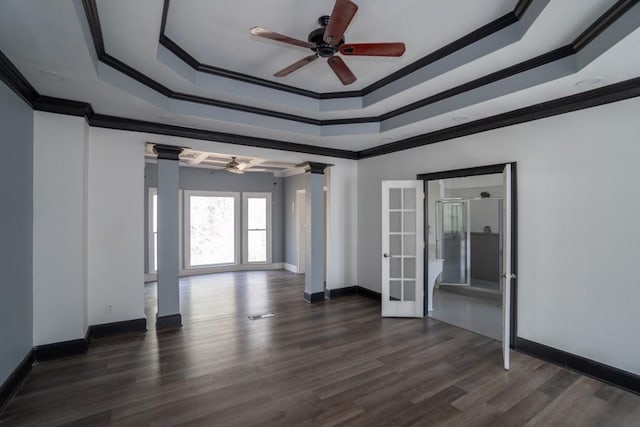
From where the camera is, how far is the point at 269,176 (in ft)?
27.8

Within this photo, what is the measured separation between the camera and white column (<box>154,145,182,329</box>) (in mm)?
4004

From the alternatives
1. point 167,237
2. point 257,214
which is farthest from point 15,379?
point 257,214

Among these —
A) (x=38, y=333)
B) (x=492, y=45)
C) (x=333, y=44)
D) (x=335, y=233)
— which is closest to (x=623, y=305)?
(x=492, y=45)

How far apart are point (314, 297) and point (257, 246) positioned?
3557mm

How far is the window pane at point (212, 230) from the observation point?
24.9ft

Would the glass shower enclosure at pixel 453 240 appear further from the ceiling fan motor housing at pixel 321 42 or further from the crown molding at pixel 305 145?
the ceiling fan motor housing at pixel 321 42

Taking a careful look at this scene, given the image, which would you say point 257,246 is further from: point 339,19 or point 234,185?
point 339,19

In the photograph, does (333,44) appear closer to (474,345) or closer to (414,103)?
(414,103)

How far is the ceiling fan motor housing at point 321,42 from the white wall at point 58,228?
2.70 metres

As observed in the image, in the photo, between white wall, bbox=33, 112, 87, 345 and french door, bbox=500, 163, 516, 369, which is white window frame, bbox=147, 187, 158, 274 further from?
french door, bbox=500, 163, 516, 369

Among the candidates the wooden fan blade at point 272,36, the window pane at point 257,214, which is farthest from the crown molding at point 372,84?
the window pane at point 257,214

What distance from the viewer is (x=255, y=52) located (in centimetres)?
294

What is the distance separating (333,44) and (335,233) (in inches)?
143

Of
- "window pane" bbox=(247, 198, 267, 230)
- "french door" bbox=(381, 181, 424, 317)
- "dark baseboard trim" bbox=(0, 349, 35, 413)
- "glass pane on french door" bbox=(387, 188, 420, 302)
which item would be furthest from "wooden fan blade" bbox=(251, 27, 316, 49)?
"window pane" bbox=(247, 198, 267, 230)
